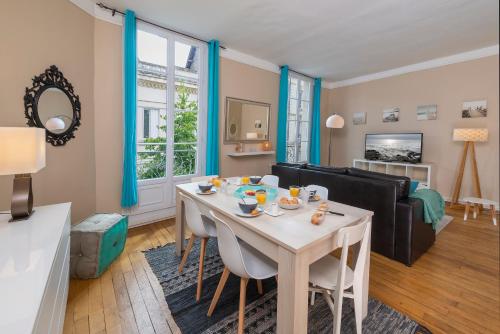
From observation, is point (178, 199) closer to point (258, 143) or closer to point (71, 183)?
point (71, 183)

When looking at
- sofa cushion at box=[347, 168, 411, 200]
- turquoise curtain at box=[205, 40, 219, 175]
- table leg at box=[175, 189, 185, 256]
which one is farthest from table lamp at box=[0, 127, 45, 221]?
sofa cushion at box=[347, 168, 411, 200]

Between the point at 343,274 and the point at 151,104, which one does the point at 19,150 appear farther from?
the point at 151,104

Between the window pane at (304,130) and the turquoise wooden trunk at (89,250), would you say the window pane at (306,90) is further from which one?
the turquoise wooden trunk at (89,250)

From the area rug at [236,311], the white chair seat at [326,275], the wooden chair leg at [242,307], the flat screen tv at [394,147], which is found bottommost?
the area rug at [236,311]

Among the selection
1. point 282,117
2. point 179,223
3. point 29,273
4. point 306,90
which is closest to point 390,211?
point 179,223

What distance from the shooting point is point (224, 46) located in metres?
3.63

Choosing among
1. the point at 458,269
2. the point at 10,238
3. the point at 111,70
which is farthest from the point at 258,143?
the point at 10,238

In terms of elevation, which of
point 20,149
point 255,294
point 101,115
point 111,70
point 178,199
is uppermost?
point 111,70

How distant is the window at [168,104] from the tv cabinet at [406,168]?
3.60 meters

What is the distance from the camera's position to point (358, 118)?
532 cm

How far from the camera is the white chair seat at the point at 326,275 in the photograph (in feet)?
4.00

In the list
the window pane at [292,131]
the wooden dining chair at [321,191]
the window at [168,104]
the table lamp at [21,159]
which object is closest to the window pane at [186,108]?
the window at [168,104]

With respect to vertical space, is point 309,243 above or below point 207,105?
below

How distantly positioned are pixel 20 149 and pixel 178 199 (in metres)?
1.15
